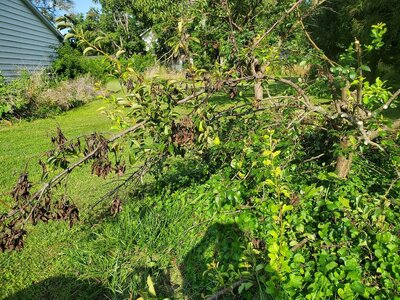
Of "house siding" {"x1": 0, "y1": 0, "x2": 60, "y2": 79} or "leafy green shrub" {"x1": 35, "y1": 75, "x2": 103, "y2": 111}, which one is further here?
"house siding" {"x1": 0, "y1": 0, "x2": 60, "y2": 79}

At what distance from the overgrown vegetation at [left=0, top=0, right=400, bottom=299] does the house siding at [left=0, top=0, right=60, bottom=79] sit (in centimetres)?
Result: 1246

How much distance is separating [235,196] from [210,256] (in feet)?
1.87

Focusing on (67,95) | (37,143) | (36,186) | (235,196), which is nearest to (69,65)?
(67,95)

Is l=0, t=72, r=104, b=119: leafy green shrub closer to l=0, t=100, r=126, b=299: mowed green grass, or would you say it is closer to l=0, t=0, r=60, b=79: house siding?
l=0, t=100, r=126, b=299: mowed green grass

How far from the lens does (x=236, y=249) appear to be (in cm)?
269

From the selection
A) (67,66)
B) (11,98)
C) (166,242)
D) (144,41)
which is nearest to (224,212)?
(166,242)

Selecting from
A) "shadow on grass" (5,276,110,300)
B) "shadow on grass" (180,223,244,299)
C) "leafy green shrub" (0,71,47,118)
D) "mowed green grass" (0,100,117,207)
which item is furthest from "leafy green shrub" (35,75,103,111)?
"shadow on grass" (180,223,244,299)

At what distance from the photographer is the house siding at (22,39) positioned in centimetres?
1310

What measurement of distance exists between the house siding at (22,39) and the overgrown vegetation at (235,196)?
12.5m

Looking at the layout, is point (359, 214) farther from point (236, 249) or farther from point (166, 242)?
point (166, 242)

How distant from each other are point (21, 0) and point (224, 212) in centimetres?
1621

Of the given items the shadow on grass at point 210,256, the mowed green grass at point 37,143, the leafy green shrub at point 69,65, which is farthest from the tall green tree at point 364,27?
the leafy green shrub at point 69,65

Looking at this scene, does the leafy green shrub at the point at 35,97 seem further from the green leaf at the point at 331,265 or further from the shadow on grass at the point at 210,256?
the green leaf at the point at 331,265

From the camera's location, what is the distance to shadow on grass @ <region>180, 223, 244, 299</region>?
8.40ft
